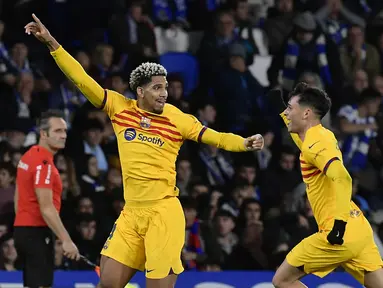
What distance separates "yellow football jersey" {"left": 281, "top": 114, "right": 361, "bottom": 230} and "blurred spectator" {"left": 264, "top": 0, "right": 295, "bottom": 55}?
5840mm

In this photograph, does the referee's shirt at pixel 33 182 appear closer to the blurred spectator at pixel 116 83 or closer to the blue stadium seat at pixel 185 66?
the blurred spectator at pixel 116 83

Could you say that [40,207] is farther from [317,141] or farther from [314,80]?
[314,80]

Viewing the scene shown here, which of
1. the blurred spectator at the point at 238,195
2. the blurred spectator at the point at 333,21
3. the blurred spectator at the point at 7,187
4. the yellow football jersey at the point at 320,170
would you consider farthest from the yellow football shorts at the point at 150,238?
the blurred spectator at the point at 333,21

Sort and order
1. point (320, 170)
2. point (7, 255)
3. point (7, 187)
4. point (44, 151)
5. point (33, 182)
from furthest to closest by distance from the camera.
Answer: point (7, 187), point (7, 255), point (44, 151), point (33, 182), point (320, 170)

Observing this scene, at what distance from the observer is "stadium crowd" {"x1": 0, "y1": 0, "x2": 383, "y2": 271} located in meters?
12.3

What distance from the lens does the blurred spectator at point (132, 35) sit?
1343cm

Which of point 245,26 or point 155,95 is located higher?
point 245,26

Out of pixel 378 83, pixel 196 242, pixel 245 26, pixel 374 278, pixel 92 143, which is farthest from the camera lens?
pixel 378 83

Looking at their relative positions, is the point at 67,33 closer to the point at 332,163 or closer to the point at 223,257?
the point at 223,257

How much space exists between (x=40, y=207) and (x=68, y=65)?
4.88 ft

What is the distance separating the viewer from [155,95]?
27.7 ft

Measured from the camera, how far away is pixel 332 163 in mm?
7984

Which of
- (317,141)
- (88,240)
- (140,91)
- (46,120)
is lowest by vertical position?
(88,240)

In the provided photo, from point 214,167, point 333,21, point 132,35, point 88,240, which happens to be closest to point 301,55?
point 333,21
